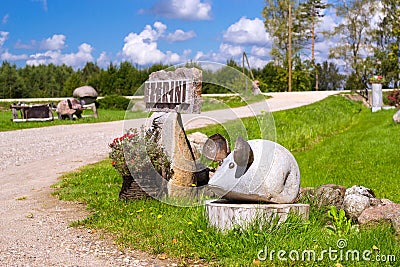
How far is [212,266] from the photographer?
15.8 feet

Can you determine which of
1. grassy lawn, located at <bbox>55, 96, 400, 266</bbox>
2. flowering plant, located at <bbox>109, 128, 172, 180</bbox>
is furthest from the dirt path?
flowering plant, located at <bbox>109, 128, 172, 180</bbox>

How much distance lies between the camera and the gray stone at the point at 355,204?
238 inches

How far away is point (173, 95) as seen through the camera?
23.3ft

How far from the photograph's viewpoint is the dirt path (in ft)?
17.3

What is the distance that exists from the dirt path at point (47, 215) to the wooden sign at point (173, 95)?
0.89ft

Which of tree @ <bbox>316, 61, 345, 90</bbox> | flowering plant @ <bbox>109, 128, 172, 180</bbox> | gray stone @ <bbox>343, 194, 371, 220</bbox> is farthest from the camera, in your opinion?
tree @ <bbox>316, 61, 345, 90</bbox>

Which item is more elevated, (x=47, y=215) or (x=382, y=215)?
(x=382, y=215)

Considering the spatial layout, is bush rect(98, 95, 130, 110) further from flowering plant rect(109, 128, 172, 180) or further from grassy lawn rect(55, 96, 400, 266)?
flowering plant rect(109, 128, 172, 180)

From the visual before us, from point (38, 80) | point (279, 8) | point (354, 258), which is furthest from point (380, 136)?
point (38, 80)

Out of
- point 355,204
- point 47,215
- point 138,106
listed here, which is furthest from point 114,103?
point 355,204

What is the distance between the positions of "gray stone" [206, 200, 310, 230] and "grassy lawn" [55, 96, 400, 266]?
0.26ft

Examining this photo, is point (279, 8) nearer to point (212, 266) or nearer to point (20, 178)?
point (20, 178)

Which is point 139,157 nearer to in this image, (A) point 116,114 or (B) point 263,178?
(B) point 263,178

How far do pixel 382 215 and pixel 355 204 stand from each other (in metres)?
0.59
